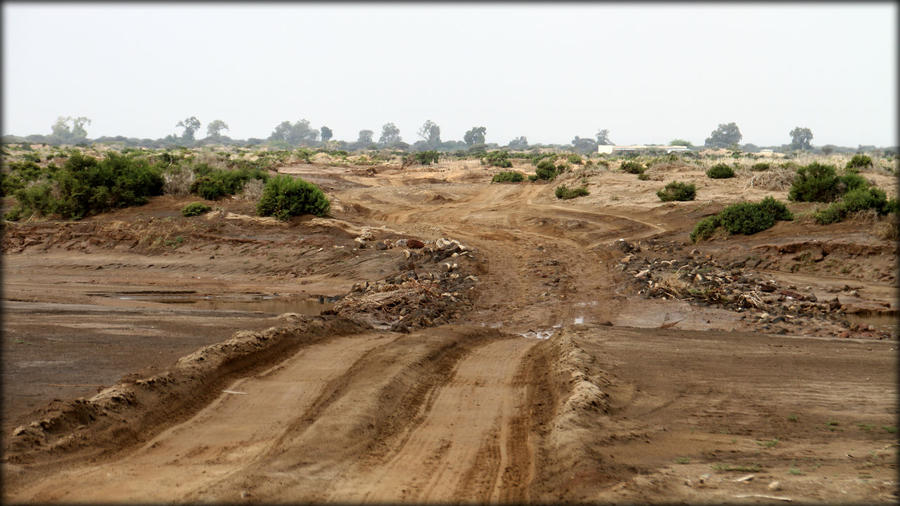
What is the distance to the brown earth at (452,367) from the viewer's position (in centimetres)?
653

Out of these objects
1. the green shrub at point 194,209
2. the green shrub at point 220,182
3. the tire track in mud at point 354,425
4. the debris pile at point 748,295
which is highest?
the green shrub at point 220,182

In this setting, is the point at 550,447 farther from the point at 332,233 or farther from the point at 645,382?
the point at 332,233

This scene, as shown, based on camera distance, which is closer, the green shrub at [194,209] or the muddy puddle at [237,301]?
the muddy puddle at [237,301]

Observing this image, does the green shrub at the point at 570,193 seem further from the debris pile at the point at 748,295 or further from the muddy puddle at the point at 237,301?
the muddy puddle at the point at 237,301

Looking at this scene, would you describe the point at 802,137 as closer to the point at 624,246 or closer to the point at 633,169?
the point at 633,169

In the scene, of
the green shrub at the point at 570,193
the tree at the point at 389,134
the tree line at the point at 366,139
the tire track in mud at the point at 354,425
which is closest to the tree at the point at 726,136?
the tree line at the point at 366,139

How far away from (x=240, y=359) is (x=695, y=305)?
10.6 m

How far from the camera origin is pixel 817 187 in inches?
981

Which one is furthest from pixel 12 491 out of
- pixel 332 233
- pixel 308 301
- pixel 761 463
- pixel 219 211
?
pixel 219 211

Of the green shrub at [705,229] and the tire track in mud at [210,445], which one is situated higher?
the green shrub at [705,229]

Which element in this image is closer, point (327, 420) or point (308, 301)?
point (327, 420)

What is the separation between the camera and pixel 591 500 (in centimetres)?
576

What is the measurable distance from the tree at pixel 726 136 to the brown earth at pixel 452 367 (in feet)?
398

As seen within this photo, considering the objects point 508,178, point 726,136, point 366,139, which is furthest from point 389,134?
point 508,178
